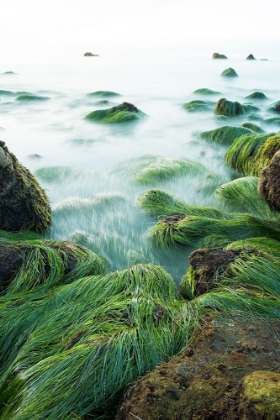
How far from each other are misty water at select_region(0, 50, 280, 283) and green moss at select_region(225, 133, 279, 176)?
0.88 feet

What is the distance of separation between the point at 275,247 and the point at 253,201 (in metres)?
1.45

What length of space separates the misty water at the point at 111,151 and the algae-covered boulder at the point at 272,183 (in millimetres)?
1125

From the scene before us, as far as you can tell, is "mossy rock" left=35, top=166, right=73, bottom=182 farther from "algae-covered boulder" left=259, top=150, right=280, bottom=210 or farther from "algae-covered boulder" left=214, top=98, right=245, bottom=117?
"algae-covered boulder" left=214, top=98, right=245, bottom=117

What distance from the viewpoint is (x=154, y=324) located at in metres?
2.63

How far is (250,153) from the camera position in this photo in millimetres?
7148

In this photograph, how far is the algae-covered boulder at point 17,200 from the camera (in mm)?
4352

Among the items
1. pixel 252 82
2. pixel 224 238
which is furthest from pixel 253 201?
pixel 252 82

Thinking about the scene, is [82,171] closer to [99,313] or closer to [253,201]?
[253,201]

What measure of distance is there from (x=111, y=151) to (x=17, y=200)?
436 cm

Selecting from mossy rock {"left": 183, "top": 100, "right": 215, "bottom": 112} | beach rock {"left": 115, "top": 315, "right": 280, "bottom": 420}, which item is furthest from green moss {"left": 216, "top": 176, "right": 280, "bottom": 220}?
mossy rock {"left": 183, "top": 100, "right": 215, "bottom": 112}

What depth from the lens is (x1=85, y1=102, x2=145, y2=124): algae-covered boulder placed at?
10.9 metres

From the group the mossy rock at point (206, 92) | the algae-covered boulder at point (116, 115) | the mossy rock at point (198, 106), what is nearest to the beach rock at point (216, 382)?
the algae-covered boulder at point (116, 115)

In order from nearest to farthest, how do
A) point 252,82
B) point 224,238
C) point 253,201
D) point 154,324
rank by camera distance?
point 154,324, point 224,238, point 253,201, point 252,82

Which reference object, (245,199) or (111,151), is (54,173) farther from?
(245,199)
